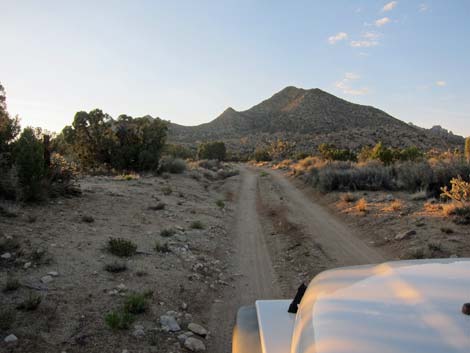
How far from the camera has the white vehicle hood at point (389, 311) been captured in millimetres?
1494

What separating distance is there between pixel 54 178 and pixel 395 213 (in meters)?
9.81

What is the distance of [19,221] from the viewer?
26.3ft

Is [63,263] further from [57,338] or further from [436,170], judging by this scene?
[436,170]

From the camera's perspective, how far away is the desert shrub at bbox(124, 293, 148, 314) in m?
5.09

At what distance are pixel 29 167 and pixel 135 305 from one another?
661cm

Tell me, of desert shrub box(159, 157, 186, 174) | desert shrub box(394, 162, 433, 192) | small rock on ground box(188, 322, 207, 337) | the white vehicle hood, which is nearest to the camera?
the white vehicle hood

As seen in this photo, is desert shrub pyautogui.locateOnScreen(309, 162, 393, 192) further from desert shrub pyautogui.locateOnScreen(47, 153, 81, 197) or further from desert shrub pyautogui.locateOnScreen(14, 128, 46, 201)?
desert shrub pyautogui.locateOnScreen(14, 128, 46, 201)

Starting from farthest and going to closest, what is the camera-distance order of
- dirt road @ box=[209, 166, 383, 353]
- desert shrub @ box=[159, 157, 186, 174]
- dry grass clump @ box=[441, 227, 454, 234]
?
desert shrub @ box=[159, 157, 186, 174] < dry grass clump @ box=[441, 227, 454, 234] < dirt road @ box=[209, 166, 383, 353]

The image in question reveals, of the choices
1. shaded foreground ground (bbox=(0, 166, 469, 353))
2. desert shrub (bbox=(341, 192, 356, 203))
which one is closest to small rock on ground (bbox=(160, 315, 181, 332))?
shaded foreground ground (bbox=(0, 166, 469, 353))

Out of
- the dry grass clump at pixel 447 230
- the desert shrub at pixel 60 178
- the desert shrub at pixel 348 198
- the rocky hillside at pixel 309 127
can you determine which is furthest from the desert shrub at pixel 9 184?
the rocky hillside at pixel 309 127

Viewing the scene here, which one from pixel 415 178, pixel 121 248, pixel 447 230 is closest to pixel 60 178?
pixel 121 248

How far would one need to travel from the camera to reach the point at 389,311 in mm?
1731

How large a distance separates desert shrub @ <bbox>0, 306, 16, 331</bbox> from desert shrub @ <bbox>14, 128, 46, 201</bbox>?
18.6 ft

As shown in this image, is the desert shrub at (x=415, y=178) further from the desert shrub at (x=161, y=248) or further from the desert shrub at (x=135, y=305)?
the desert shrub at (x=135, y=305)
